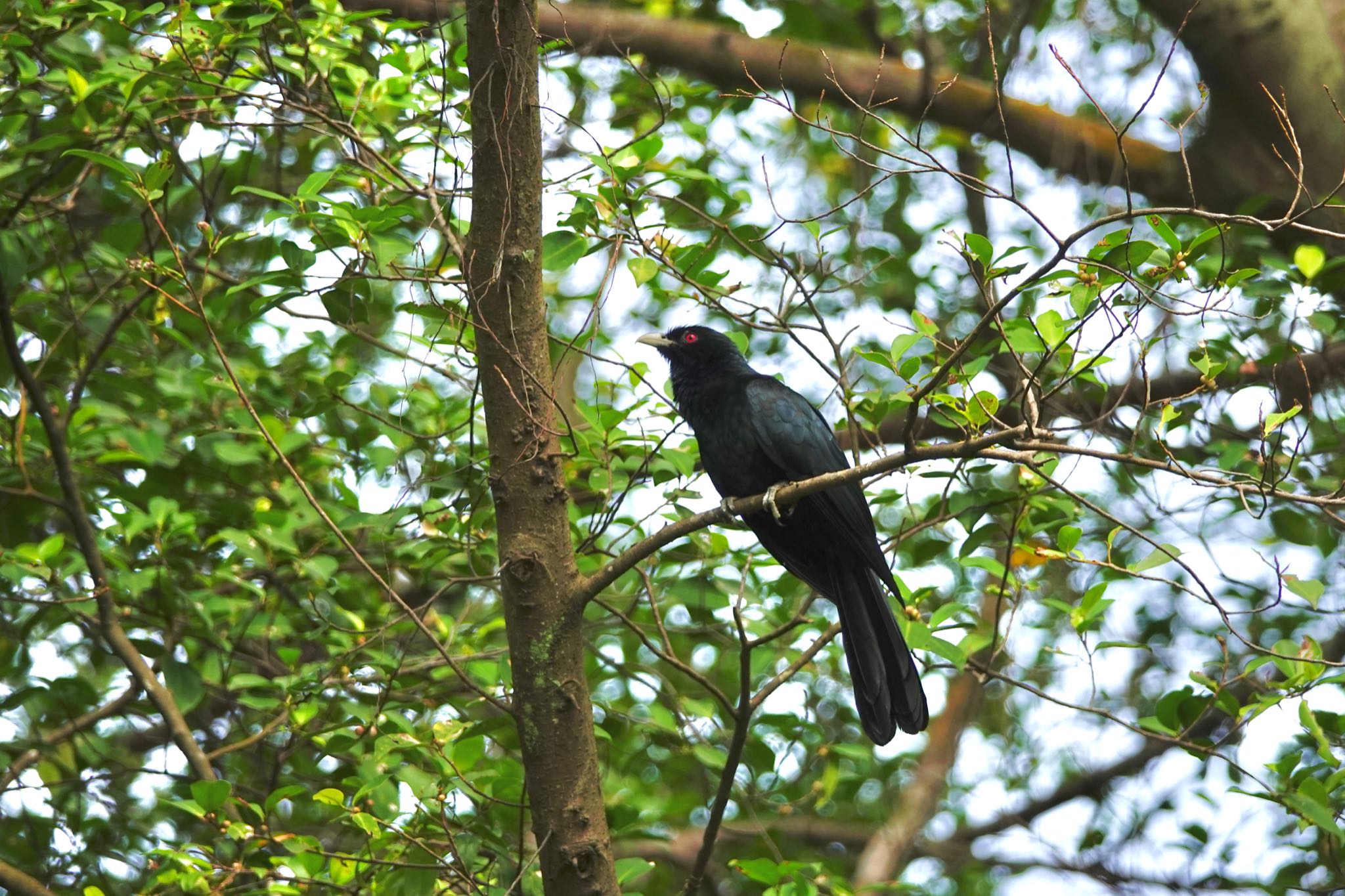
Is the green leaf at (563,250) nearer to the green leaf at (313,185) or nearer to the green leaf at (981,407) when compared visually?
the green leaf at (313,185)

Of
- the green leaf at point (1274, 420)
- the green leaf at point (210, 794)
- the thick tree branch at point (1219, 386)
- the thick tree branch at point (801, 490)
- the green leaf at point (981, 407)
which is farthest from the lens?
the thick tree branch at point (1219, 386)

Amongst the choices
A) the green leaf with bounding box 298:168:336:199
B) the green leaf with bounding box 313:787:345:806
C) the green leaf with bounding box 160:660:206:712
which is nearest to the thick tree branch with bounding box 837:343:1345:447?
the green leaf with bounding box 298:168:336:199

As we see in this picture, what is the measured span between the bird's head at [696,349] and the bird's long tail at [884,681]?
1500mm

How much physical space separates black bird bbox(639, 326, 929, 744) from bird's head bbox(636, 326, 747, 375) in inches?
6.3

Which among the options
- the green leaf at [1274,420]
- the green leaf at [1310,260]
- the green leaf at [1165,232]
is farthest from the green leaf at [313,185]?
the green leaf at [1310,260]

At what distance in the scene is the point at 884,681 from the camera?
4.32 meters

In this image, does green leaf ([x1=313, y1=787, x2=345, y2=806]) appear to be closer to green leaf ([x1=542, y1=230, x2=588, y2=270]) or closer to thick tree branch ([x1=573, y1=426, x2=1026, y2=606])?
thick tree branch ([x1=573, y1=426, x2=1026, y2=606])

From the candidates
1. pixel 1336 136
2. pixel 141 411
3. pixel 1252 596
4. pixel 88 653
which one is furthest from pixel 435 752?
pixel 1336 136

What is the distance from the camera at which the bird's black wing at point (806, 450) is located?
14.4ft

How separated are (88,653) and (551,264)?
12.6ft

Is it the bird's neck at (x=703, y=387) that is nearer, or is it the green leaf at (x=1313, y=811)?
the green leaf at (x=1313, y=811)

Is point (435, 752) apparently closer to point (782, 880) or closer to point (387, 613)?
point (782, 880)

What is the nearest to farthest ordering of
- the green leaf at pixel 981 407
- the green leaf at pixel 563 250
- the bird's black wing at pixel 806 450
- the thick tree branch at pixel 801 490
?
the thick tree branch at pixel 801 490 < the green leaf at pixel 981 407 < the green leaf at pixel 563 250 < the bird's black wing at pixel 806 450

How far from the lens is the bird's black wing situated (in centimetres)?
440
